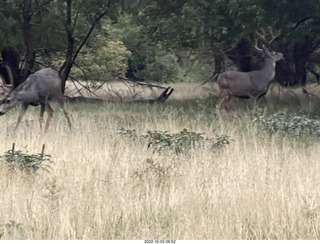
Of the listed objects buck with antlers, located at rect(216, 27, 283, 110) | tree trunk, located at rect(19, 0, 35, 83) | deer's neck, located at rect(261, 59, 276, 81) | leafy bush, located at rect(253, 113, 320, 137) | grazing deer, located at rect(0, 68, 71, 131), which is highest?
tree trunk, located at rect(19, 0, 35, 83)

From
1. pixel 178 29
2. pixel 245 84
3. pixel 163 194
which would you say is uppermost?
pixel 178 29

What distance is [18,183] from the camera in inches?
285

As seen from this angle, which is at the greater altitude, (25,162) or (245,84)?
(245,84)

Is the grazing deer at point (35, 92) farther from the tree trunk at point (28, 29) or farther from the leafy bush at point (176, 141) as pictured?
the tree trunk at point (28, 29)

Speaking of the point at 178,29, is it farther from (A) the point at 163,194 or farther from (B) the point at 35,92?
(A) the point at 163,194

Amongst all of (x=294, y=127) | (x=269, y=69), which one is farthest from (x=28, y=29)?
(x=294, y=127)

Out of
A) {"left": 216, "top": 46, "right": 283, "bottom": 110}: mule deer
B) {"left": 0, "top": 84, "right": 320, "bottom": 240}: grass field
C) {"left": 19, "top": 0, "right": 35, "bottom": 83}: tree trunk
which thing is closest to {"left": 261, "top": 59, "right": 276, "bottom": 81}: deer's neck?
{"left": 216, "top": 46, "right": 283, "bottom": 110}: mule deer

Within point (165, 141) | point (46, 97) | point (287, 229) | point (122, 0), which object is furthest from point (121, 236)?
point (122, 0)

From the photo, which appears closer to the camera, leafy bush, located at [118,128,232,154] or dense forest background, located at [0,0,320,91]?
leafy bush, located at [118,128,232,154]

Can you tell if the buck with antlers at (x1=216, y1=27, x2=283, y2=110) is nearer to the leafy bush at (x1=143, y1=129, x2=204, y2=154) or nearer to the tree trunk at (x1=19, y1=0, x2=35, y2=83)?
the tree trunk at (x1=19, y1=0, x2=35, y2=83)

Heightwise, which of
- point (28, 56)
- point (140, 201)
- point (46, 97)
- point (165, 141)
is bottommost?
point (140, 201)

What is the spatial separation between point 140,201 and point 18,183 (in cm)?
146

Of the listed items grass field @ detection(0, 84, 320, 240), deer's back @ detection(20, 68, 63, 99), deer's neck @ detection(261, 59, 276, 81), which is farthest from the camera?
deer's neck @ detection(261, 59, 276, 81)

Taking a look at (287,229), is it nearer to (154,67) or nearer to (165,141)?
(165,141)
